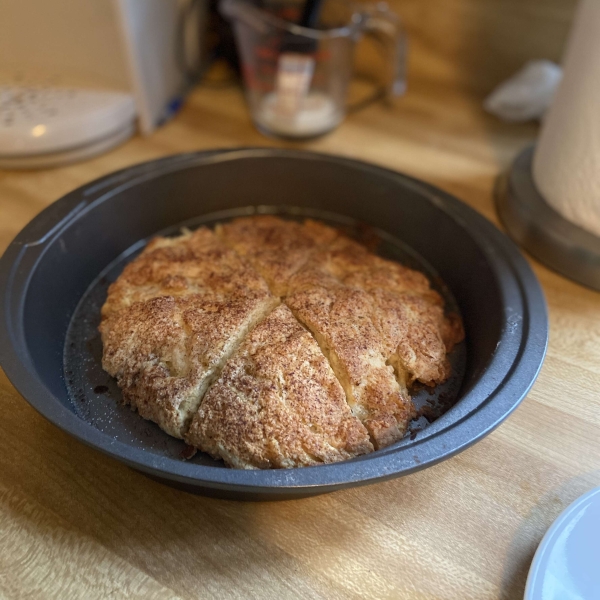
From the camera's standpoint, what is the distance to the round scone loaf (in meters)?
0.63

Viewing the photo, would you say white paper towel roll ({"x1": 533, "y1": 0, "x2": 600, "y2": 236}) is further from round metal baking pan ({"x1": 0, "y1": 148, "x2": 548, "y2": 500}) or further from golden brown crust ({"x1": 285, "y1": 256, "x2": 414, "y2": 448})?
golden brown crust ({"x1": 285, "y1": 256, "x2": 414, "y2": 448})

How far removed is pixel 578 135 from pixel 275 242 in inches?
19.9

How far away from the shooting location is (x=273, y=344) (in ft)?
2.28

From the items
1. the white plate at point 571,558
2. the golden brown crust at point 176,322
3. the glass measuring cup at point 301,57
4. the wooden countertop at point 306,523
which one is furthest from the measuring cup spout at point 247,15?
the white plate at point 571,558

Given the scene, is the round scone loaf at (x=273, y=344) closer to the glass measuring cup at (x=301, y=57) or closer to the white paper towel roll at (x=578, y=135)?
the white paper towel roll at (x=578, y=135)

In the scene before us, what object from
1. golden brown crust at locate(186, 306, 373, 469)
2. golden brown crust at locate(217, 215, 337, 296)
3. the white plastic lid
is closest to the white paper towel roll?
golden brown crust at locate(217, 215, 337, 296)

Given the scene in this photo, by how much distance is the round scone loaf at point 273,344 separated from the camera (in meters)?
0.63

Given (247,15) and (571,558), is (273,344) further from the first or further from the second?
(247,15)

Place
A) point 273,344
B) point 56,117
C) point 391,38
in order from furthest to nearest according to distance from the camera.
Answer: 1. point 391,38
2. point 56,117
3. point 273,344

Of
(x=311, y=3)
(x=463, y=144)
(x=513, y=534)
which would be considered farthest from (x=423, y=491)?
(x=311, y=3)

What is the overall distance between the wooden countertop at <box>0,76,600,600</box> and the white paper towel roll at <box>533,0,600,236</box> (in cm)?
28

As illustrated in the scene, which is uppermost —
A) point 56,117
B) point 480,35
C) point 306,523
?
point 480,35

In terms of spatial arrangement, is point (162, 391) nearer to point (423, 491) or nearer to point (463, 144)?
point (423, 491)

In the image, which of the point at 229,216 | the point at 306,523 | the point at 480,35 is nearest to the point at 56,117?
the point at 229,216
